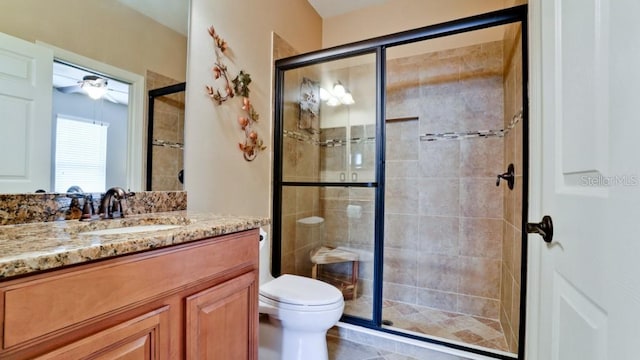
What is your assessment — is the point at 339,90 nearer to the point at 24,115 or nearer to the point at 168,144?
the point at 168,144

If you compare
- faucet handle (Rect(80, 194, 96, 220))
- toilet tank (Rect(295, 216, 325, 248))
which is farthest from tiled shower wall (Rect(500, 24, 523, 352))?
→ faucet handle (Rect(80, 194, 96, 220))

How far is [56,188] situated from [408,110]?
240cm

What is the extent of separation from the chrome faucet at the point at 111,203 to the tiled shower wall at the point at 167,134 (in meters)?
0.21

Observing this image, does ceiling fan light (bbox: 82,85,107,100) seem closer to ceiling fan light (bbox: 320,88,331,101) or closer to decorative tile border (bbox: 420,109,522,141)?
ceiling fan light (bbox: 320,88,331,101)

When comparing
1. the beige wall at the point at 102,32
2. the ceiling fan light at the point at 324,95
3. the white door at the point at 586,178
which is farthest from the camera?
the ceiling fan light at the point at 324,95

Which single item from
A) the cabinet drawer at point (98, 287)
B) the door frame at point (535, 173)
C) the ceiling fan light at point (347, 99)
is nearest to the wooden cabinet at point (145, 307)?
the cabinet drawer at point (98, 287)

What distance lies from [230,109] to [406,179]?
1631 mm

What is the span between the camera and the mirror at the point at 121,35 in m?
0.97

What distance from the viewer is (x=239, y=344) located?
100 cm

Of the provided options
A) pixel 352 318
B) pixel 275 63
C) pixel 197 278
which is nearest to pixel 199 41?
pixel 275 63

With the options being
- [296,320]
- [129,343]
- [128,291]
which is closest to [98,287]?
[128,291]

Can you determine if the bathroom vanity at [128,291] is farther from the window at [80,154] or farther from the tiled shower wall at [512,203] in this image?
the tiled shower wall at [512,203]

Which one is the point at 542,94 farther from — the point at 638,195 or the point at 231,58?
the point at 231,58

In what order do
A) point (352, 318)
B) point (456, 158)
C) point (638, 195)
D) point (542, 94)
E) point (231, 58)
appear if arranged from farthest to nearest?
point (456, 158) < point (352, 318) < point (231, 58) < point (542, 94) < point (638, 195)
